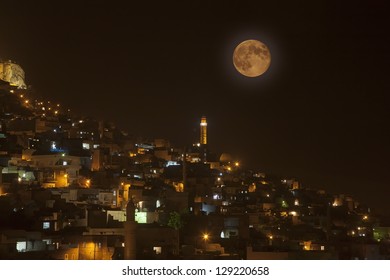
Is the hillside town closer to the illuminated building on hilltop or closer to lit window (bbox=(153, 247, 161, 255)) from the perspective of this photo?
lit window (bbox=(153, 247, 161, 255))

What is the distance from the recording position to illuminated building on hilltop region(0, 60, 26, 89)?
44.2 m

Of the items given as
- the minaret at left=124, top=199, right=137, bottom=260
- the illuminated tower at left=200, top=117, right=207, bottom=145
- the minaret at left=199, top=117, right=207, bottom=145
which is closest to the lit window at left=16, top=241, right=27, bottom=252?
the minaret at left=124, top=199, right=137, bottom=260

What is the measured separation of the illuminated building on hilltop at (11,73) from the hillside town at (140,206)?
6.83 ft

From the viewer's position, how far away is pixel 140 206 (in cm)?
2212

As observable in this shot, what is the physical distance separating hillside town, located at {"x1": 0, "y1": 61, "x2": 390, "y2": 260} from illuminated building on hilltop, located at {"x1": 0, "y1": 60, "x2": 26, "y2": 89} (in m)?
2.08

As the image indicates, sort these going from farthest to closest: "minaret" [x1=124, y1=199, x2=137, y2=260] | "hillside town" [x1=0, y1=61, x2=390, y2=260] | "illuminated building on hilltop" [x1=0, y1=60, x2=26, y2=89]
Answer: "illuminated building on hilltop" [x1=0, y1=60, x2=26, y2=89], "hillside town" [x1=0, y1=61, x2=390, y2=260], "minaret" [x1=124, y1=199, x2=137, y2=260]

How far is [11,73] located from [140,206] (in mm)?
25617

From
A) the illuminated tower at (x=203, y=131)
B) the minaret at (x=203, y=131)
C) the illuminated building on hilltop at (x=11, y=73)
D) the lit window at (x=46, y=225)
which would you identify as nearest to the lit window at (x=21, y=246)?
the lit window at (x=46, y=225)

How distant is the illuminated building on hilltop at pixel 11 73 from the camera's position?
1740 inches

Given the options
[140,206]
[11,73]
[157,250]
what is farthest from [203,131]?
[157,250]

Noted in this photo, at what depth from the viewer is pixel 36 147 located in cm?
2878

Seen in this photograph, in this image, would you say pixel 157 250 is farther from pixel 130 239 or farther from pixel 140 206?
pixel 140 206

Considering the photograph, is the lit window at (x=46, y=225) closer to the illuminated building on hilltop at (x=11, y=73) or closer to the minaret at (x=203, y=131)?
the illuminated building on hilltop at (x=11, y=73)
